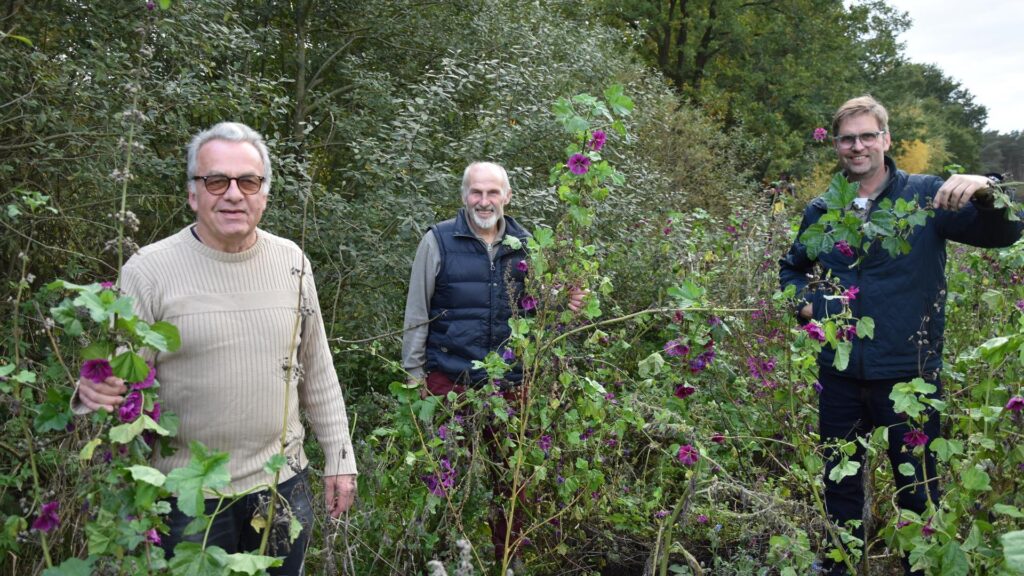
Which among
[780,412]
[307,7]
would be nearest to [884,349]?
[780,412]

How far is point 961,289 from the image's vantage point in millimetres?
5043

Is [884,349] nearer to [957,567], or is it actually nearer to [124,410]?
[957,567]

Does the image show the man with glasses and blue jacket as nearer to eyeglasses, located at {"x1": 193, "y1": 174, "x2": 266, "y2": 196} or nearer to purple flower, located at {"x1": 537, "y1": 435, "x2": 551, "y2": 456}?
purple flower, located at {"x1": 537, "y1": 435, "x2": 551, "y2": 456}

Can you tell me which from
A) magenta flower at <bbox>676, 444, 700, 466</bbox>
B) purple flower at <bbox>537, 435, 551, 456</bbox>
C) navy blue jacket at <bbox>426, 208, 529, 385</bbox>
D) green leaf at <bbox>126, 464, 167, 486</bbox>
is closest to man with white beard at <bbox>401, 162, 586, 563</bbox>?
navy blue jacket at <bbox>426, 208, 529, 385</bbox>

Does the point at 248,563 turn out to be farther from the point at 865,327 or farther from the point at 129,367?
the point at 865,327

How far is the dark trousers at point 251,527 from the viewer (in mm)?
2352

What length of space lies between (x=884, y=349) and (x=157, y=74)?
5268 millimetres

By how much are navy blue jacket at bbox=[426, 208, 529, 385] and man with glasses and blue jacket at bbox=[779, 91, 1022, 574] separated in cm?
119

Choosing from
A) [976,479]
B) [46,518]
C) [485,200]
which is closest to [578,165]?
[485,200]

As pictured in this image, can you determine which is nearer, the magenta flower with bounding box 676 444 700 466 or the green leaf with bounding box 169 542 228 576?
the green leaf with bounding box 169 542 228 576

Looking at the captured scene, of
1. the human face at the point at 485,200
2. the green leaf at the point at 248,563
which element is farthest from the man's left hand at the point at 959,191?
the green leaf at the point at 248,563

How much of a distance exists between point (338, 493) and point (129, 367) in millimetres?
1043

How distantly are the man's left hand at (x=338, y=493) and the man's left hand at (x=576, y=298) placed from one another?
3.53ft

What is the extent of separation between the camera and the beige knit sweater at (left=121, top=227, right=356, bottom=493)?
7.77ft
